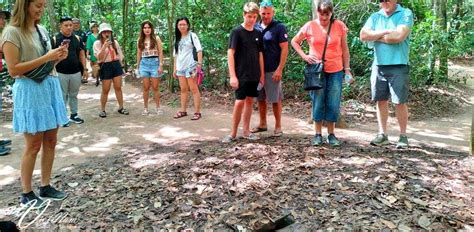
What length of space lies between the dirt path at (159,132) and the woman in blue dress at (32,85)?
4.33 ft

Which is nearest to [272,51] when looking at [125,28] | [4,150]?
[4,150]

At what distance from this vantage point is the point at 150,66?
297 inches

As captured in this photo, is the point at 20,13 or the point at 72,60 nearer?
the point at 20,13

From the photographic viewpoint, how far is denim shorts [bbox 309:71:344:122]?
5.09 metres

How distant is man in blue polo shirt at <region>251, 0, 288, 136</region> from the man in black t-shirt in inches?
7.0

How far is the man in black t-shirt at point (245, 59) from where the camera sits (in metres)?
5.23

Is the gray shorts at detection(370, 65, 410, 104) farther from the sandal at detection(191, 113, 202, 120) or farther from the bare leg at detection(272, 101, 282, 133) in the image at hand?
the sandal at detection(191, 113, 202, 120)

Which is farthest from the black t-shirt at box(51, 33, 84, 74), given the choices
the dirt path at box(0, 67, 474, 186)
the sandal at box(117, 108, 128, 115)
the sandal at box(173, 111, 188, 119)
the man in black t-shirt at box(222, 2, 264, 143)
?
the man in black t-shirt at box(222, 2, 264, 143)

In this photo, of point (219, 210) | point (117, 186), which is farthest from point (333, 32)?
point (117, 186)

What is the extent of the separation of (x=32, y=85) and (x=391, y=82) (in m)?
→ 3.92

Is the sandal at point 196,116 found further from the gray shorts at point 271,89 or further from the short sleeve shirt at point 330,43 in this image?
the short sleeve shirt at point 330,43

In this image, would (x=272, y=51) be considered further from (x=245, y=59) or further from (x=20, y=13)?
(x=20, y=13)

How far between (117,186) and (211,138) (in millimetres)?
2132

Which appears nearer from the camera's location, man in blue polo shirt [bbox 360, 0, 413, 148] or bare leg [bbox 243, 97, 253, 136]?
man in blue polo shirt [bbox 360, 0, 413, 148]
